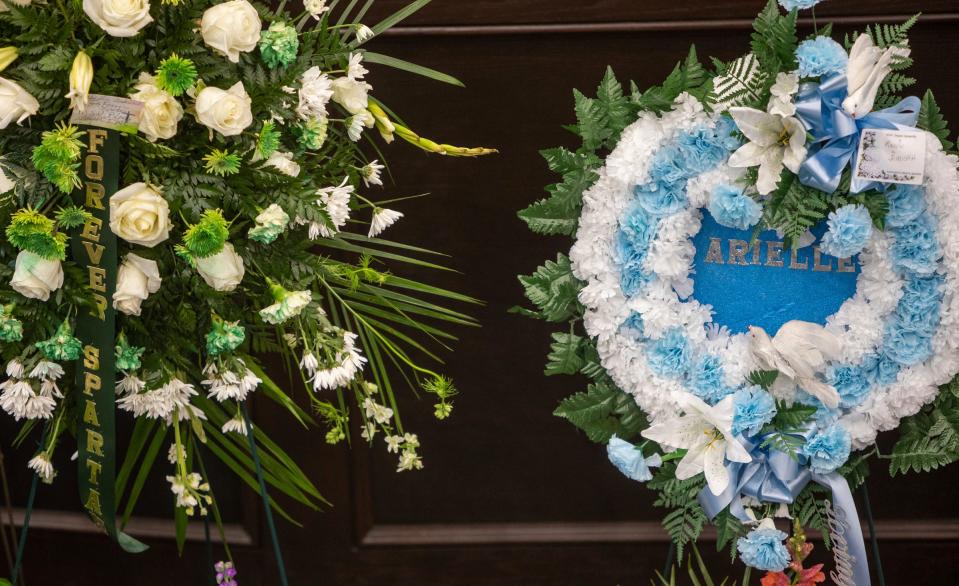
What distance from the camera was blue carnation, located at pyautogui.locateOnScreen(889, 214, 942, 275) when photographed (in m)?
1.29

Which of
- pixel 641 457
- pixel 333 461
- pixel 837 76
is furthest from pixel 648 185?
pixel 333 461

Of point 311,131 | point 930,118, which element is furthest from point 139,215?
point 930,118

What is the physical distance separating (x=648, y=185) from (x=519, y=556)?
978 millimetres

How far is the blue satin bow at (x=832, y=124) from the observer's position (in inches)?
49.2

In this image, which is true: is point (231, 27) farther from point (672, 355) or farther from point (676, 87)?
point (672, 355)

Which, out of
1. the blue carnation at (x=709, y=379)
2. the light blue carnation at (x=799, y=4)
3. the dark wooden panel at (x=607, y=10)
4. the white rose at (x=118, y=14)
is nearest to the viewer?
the white rose at (x=118, y=14)

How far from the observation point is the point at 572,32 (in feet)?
5.77

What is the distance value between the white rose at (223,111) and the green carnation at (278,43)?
0.07 meters

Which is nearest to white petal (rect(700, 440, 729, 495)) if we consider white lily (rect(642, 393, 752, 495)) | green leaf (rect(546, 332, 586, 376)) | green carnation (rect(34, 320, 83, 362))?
white lily (rect(642, 393, 752, 495))

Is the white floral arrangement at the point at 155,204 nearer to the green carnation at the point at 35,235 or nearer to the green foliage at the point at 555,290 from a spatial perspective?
the green carnation at the point at 35,235

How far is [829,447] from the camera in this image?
1.31m

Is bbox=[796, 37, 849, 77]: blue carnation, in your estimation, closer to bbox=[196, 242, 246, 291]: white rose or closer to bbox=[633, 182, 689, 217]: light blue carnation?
bbox=[633, 182, 689, 217]: light blue carnation

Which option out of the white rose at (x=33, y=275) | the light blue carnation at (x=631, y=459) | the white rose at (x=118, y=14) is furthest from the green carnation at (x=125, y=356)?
the light blue carnation at (x=631, y=459)

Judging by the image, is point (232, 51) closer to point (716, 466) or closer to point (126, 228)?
point (126, 228)
